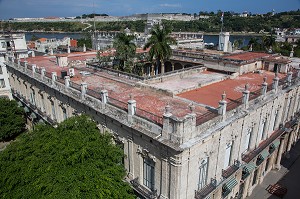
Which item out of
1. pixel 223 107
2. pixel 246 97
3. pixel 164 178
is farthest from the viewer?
pixel 246 97

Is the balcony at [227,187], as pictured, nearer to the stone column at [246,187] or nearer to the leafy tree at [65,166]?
the stone column at [246,187]

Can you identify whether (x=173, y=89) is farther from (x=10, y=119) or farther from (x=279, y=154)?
(x=10, y=119)

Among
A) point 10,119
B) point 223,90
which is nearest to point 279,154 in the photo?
point 223,90

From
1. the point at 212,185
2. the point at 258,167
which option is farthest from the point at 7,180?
the point at 258,167

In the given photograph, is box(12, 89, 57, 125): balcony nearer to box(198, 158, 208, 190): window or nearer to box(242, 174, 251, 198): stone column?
box(198, 158, 208, 190): window

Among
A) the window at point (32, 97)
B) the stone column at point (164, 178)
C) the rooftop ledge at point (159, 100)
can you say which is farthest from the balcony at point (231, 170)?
the window at point (32, 97)
